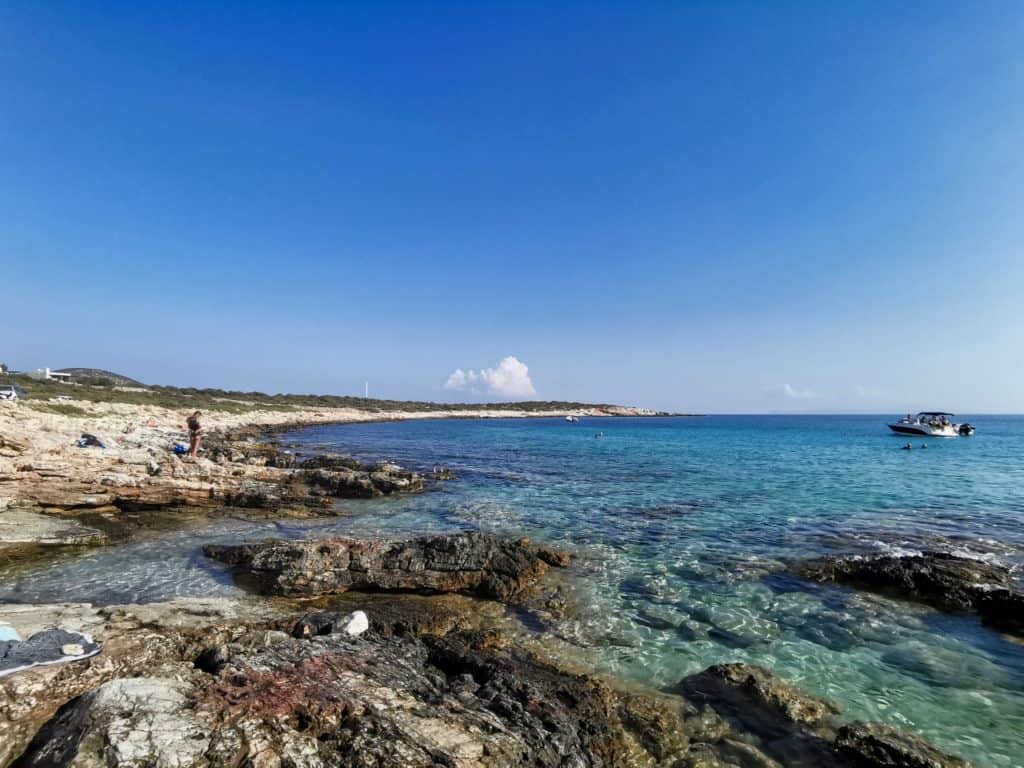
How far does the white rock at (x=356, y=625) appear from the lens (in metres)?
7.36

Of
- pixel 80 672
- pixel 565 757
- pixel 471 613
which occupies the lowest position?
pixel 471 613

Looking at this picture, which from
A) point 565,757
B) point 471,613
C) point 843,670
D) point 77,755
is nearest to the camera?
point 77,755

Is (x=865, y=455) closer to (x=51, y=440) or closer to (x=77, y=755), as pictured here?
(x=77, y=755)

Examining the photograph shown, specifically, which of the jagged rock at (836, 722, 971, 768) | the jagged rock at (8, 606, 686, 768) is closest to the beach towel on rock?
the jagged rock at (8, 606, 686, 768)

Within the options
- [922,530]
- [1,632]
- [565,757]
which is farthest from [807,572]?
[1,632]

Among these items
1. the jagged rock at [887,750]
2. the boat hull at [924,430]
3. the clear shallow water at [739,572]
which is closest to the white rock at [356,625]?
the clear shallow water at [739,572]

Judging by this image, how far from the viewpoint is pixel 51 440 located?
2197 centimetres

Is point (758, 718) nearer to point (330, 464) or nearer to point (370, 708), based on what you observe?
point (370, 708)

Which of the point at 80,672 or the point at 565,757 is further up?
the point at 80,672

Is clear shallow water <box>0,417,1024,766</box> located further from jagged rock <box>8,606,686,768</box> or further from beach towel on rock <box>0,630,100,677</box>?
beach towel on rock <box>0,630,100,677</box>

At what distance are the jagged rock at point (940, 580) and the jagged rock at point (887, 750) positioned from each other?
5.86 m

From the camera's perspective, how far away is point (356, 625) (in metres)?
7.54

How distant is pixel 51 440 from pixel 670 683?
2796cm

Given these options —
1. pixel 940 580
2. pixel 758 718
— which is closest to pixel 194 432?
pixel 758 718
